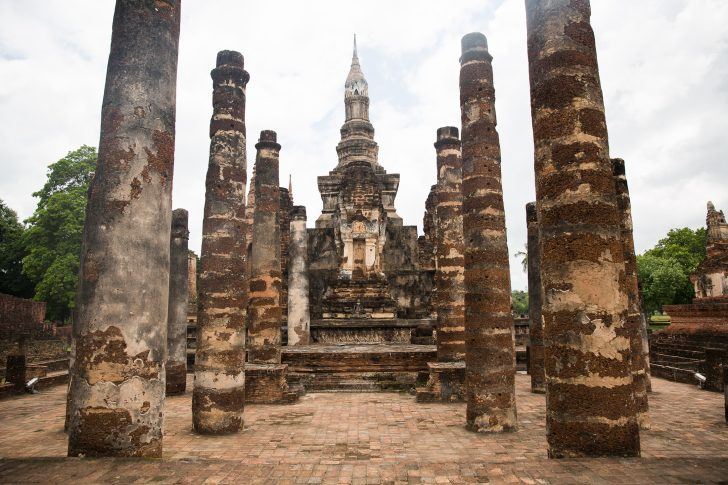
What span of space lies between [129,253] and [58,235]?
27227mm

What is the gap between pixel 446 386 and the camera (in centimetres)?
1124

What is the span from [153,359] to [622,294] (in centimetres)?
472

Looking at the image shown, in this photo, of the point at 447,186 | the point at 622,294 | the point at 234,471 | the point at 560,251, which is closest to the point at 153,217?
the point at 234,471

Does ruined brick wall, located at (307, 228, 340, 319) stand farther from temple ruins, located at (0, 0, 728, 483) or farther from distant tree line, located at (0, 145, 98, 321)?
→ distant tree line, located at (0, 145, 98, 321)

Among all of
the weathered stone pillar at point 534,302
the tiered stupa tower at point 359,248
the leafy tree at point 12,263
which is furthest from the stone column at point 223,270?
the leafy tree at point 12,263

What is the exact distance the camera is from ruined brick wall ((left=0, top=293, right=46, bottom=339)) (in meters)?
23.0

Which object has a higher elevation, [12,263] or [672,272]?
[12,263]

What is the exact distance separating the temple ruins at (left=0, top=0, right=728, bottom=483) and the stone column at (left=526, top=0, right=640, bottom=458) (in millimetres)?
19

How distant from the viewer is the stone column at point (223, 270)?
27.8 feet

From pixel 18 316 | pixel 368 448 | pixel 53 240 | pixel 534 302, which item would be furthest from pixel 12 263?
pixel 368 448

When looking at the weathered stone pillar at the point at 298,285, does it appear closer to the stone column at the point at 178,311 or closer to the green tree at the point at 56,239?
the stone column at the point at 178,311

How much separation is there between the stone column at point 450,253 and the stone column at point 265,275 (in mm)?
4069

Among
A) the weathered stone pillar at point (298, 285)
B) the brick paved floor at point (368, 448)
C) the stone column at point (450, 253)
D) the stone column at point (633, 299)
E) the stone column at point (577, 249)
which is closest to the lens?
the brick paved floor at point (368, 448)

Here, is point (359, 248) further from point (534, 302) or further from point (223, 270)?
point (223, 270)
